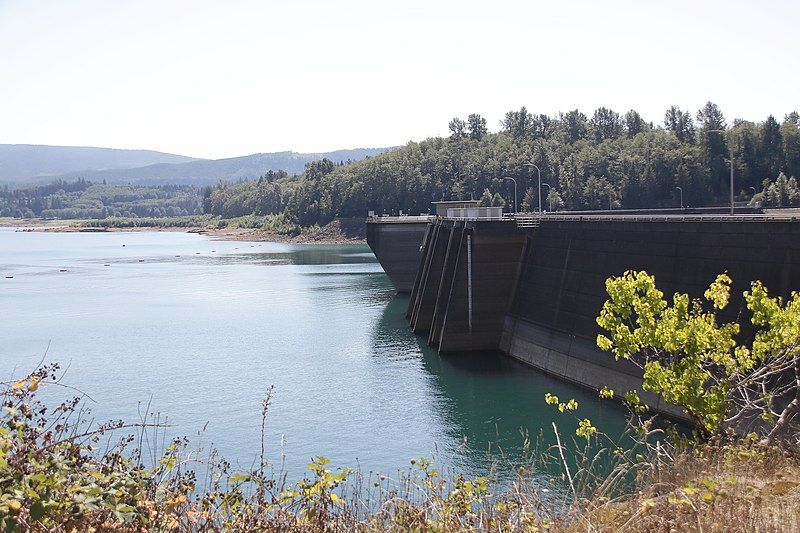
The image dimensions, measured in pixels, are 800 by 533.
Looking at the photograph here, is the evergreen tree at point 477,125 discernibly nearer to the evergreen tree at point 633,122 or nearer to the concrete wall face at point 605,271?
the evergreen tree at point 633,122

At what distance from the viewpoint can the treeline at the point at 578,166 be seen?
121 m

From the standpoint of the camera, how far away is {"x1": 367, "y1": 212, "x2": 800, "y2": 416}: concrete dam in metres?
28.2

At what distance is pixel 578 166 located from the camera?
140000 millimetres

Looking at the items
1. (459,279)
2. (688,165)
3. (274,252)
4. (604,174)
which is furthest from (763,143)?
(459,279)

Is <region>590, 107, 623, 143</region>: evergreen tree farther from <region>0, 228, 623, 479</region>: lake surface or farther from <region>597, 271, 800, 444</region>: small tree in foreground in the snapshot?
<region>597, 271, 800, 444</region>: small tree in foreground

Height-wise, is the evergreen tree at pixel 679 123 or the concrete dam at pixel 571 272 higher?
the evergreen tree at pixel 679 123

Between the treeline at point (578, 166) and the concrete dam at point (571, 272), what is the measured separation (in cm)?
5667

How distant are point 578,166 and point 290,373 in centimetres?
10832

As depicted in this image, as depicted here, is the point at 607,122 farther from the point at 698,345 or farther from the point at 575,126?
the point at 698,345

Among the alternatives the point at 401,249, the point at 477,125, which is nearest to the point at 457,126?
the point at 477,125

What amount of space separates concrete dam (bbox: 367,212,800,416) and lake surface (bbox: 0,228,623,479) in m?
1.50

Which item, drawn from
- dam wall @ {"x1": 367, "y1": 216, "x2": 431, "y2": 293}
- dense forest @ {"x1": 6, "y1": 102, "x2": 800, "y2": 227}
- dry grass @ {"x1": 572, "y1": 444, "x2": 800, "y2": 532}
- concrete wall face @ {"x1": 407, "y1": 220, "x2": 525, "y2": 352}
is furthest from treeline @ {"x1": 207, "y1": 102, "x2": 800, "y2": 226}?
dry grass @ {"x1": 572, "y1": 444, "x2": 800, "y2": 532}

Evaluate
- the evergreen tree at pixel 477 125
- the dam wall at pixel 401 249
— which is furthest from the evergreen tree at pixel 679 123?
the dam wall at pixel 401 249

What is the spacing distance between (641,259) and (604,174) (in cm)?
10868
